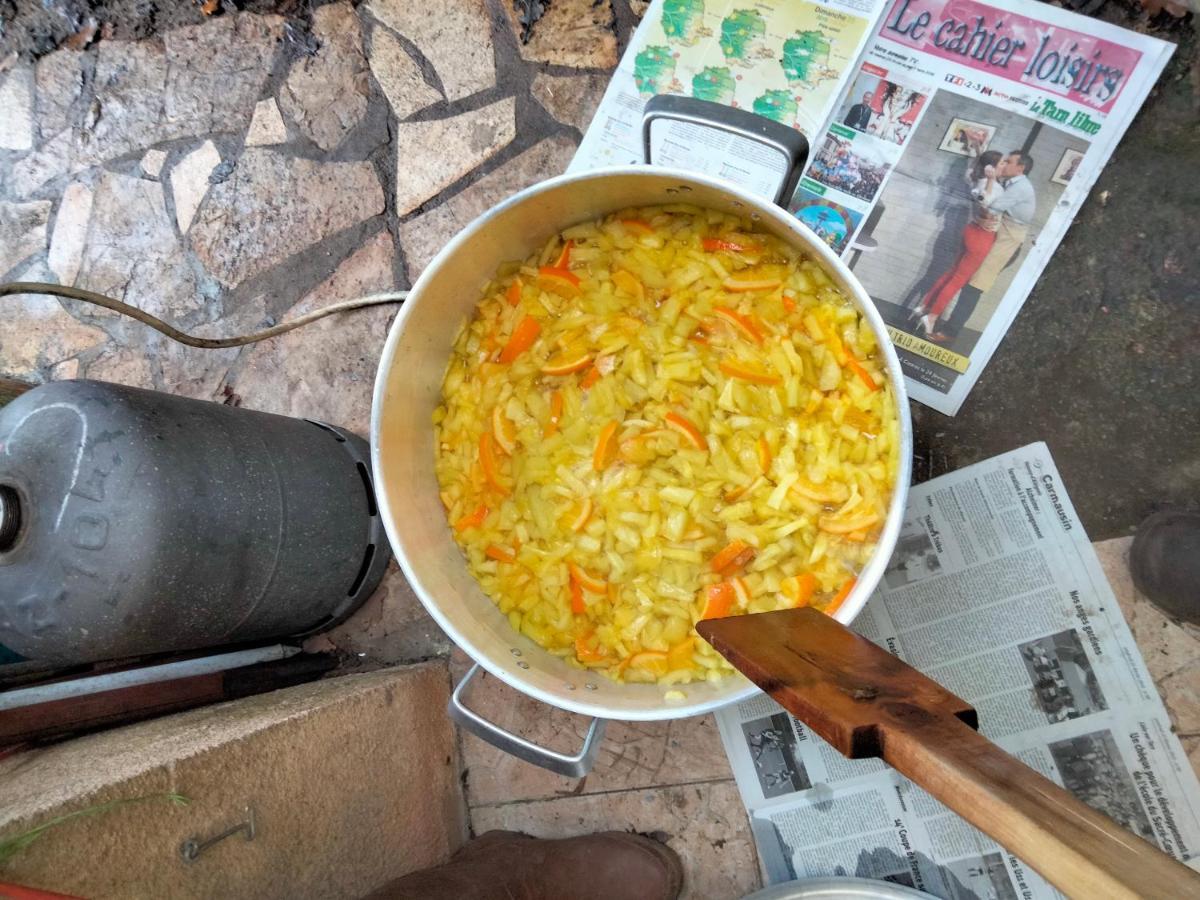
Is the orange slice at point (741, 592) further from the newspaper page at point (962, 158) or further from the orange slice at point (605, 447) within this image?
the newspaper page at point (962, 158)

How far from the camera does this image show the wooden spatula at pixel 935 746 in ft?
1.71

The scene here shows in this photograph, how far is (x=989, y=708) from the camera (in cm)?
131

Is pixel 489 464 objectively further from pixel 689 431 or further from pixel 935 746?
pixel 935 746

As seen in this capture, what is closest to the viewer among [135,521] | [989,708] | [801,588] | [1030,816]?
[1030,816]

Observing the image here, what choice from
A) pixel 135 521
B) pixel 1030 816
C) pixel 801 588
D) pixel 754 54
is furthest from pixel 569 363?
pixel 1030 816

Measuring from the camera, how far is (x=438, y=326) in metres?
1.17

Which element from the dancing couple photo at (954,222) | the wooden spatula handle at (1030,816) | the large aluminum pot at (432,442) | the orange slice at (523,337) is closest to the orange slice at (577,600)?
the large aluminum pot at (432,442)

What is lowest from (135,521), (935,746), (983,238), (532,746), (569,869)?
(569,869)

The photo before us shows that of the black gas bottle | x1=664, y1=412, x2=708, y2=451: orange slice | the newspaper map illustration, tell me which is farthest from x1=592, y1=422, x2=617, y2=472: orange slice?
the newspaper map illustration

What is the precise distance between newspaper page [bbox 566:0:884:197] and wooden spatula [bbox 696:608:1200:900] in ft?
2.90

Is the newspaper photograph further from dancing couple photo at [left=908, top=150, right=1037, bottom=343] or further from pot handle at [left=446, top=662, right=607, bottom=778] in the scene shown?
pot handle at [left=446, top=662, right=607, bottom=778]

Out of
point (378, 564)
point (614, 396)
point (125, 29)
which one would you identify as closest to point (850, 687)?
point (614, 396)

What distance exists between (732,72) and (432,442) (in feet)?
2.77

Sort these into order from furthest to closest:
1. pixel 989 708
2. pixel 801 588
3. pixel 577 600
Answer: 1. pixel 989 708
2. pixel 577 600
3. pixel 801 588
